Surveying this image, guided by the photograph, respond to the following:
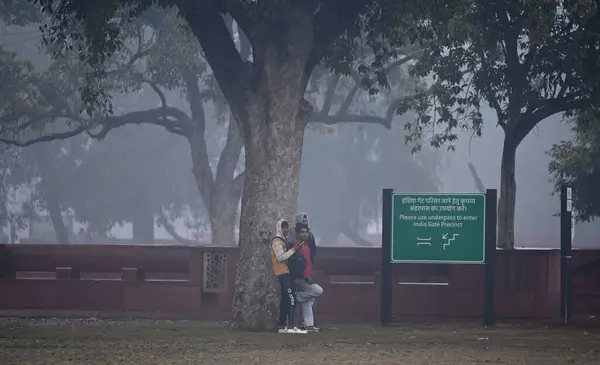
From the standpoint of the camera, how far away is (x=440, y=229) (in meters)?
19.8

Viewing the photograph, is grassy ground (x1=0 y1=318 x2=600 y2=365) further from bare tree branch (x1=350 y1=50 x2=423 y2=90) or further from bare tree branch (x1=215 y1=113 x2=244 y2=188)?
bare tree branch (x1=215 y1=113 x2=244 y2=188)

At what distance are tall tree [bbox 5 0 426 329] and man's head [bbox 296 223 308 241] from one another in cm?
133

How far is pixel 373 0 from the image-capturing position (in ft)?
64.4

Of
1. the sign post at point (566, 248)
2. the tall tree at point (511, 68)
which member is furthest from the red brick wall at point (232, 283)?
the tall tree at point (511, 68)

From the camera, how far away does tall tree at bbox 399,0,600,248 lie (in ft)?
71.9

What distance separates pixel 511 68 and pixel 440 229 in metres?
6.28

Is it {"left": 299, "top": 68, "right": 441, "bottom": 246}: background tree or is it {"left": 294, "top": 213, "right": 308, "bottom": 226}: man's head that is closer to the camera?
{"left": 294, "top": 213, "right": 308, "bottom": 226}: man's head

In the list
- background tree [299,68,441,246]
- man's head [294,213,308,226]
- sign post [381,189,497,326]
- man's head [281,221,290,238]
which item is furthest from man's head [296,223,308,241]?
background tree [299,68,441,246]

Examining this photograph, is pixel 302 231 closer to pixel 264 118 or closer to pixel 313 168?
pixel 264 118

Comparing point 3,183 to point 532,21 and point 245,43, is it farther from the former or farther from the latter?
point 532,21

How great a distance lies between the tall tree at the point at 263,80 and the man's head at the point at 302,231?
1.33m

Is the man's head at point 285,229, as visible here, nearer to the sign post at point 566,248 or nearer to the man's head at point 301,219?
the man's head at point 301,219

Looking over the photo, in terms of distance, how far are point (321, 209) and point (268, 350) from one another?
204ft

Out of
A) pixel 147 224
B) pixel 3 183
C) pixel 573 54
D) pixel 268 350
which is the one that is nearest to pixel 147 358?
pixel 268 350
